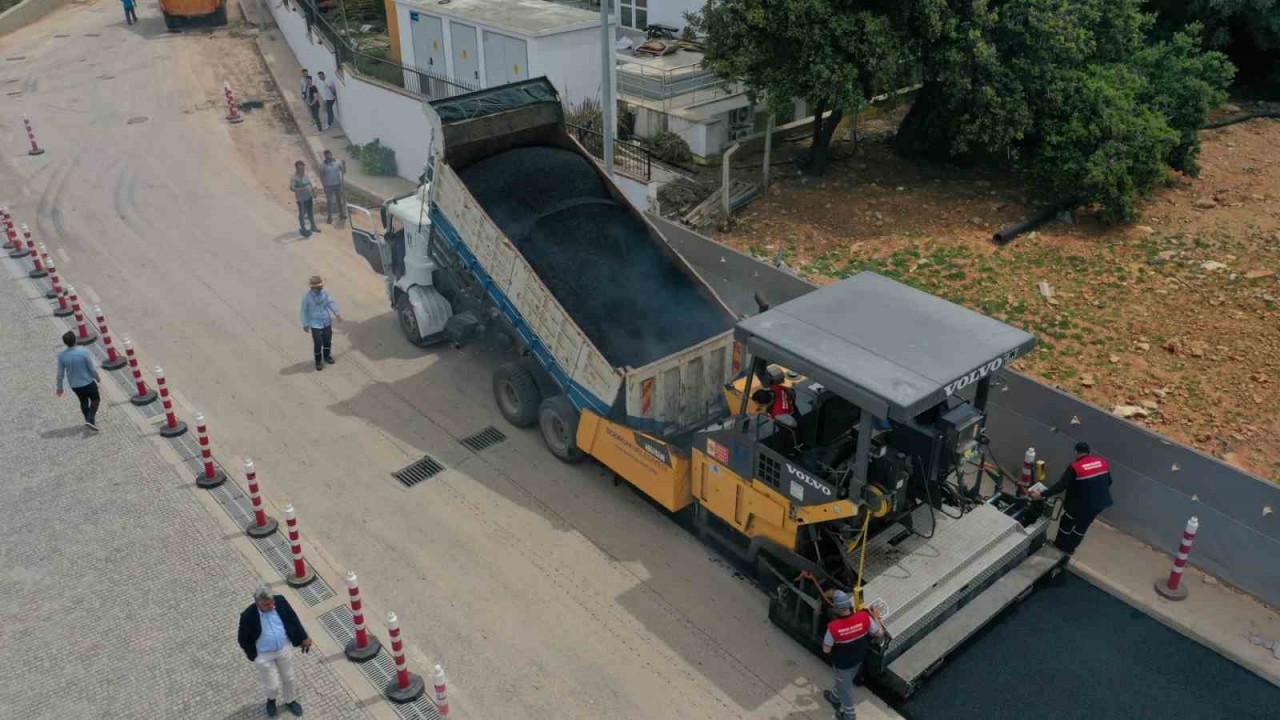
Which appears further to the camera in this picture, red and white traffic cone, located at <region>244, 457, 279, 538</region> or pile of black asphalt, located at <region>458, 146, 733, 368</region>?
pile of black asphalt, located at <region>458, 146, 733, 368</region>

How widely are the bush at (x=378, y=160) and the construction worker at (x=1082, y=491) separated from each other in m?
15.4

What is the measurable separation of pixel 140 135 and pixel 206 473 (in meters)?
15.3

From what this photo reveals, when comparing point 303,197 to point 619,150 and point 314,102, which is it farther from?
point 314,102

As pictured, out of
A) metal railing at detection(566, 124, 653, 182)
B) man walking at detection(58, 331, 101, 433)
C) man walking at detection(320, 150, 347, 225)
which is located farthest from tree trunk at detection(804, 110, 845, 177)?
man walking at detection(58, 331, 101, 433)

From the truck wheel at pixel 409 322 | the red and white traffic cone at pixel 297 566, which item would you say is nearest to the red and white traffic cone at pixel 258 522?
the red and white traffic cone at pixel 297 566

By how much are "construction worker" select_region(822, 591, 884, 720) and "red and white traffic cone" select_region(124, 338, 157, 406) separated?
30.3 ft

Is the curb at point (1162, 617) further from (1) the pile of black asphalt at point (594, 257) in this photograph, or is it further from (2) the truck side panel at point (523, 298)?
(2) the truck side panel at point (523, 298)

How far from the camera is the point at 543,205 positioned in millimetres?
12484

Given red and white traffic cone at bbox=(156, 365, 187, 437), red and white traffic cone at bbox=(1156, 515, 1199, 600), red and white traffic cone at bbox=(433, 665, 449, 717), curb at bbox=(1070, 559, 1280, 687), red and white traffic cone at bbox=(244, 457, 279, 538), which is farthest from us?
red and white traffic cone at bbox=(156, 365, 187, 437)

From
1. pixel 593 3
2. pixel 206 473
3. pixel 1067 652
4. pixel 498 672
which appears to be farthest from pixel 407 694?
pixel 593 3

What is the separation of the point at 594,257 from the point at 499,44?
10255 millimetres

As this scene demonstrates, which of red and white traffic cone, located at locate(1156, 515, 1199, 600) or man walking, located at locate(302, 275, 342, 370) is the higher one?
man walking, located at locate(302, 275, 342, 370)

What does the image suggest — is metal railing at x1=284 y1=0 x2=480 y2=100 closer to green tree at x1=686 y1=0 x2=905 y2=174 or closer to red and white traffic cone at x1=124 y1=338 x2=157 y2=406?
green tree at x1=686 y1=0 x2=905 y2=174

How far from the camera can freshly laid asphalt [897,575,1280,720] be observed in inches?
337
